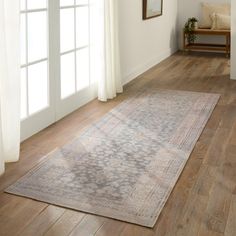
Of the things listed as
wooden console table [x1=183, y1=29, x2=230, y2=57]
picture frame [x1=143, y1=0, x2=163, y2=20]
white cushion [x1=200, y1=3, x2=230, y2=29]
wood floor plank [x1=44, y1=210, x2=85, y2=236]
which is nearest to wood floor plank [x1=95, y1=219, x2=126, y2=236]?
wood floor plank [x1=44, y1=210, x2=85, y2=236]

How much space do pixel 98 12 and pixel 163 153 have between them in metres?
1.91

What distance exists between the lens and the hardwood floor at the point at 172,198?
203cm

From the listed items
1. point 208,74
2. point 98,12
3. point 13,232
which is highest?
point 98,12

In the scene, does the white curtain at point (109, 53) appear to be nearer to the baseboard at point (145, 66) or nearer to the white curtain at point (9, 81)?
the baseboard at point (145, 66)

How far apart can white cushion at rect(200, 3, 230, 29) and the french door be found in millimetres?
4295

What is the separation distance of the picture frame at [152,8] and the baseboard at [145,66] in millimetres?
693

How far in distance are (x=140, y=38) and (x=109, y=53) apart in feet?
5.11

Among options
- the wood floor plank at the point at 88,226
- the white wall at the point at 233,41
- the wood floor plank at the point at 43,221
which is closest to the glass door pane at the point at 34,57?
the wood floor plank at the point at 43,221

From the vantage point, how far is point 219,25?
25.4 ft

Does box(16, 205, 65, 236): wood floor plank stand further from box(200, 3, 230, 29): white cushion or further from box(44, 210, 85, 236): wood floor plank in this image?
box(200, 3, 230, 29): white cushion

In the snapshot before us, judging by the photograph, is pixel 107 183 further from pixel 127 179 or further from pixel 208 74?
pixel 208 74

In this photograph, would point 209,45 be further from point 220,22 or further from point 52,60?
point 52,60

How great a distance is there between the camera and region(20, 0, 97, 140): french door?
328 centimetres

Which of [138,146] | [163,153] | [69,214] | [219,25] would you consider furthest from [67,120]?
[219,25]
